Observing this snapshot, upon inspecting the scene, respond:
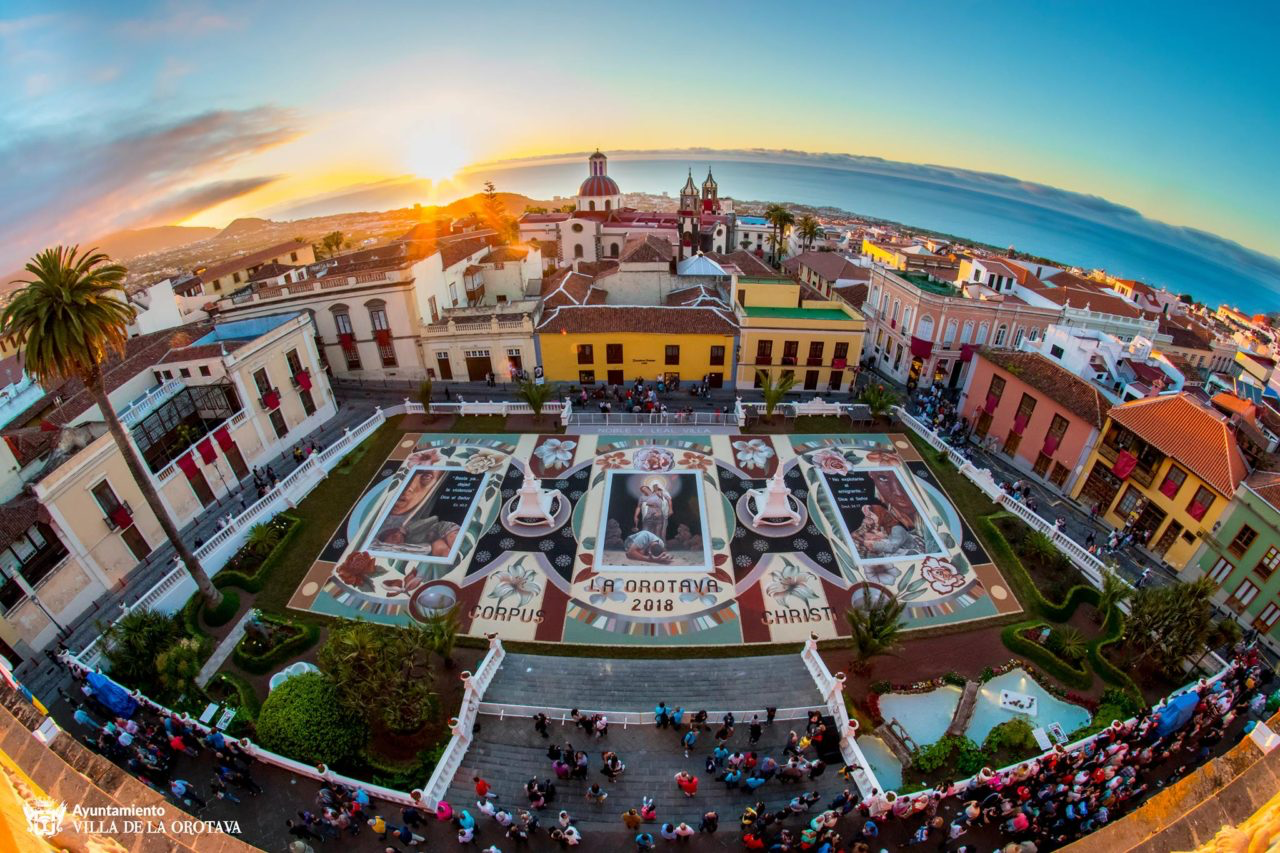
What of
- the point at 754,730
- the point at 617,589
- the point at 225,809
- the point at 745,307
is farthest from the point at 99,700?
the point at 745,307

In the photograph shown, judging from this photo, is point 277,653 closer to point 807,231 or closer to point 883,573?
point 883,573

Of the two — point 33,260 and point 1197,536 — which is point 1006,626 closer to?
point 1197,536

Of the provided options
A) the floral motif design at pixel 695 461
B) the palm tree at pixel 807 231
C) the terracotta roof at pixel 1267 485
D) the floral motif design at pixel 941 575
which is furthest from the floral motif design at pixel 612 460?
the palm tree at pixel 807 231

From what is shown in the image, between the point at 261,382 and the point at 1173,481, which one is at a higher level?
the point at 261,382

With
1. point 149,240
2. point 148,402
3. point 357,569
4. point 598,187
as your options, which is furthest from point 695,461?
point 149,240

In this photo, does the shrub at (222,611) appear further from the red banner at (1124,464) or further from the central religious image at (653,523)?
the red banner at (1124,464)
